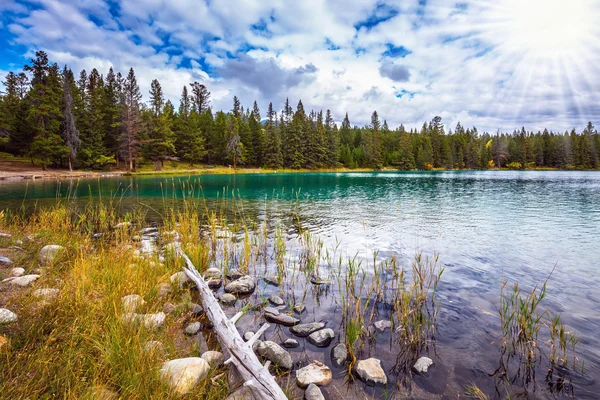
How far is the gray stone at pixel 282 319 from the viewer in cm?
488

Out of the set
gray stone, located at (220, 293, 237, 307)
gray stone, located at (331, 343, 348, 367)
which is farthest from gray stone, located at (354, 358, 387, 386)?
gray stone, located at (220, 293, 237, 307)

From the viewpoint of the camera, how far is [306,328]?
15.3 ft

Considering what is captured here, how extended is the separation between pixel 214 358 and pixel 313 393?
1244 mm

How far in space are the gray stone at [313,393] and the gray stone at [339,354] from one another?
0.67 metres

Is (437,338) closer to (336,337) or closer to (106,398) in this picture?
(336,337)

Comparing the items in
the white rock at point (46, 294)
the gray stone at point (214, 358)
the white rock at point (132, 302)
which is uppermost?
the white rock at point (46, 294)

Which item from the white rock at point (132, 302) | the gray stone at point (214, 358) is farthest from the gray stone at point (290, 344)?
the white rock at point (132, 302)

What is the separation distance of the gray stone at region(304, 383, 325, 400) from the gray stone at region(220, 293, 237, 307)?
264cm

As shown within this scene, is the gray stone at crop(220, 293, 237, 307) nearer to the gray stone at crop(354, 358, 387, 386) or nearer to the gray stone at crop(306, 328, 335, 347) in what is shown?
the gray stone at crop(306, 328, 335, 347)

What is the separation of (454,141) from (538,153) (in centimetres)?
2796

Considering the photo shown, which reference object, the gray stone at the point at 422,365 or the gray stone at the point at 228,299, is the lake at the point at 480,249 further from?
the gray stone at the point at 228,299

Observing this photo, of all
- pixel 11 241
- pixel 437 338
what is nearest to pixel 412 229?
pixel 437 338

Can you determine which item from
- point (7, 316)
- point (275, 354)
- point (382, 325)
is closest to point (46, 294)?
point (7, 316)

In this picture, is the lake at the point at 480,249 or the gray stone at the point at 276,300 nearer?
the lake at the point at 480,249
